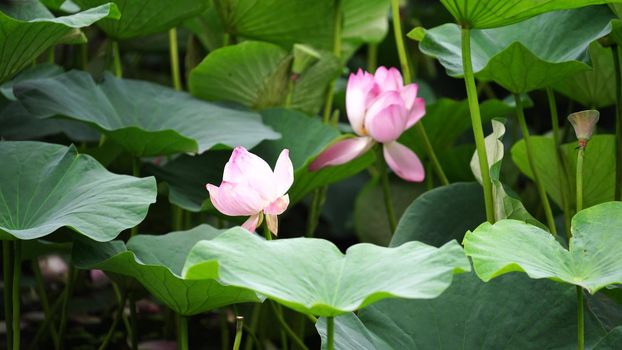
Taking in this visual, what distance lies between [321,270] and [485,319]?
0.82 feet

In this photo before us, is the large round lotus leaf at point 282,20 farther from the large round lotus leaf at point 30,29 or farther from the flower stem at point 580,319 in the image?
the flower stem at point 580,319

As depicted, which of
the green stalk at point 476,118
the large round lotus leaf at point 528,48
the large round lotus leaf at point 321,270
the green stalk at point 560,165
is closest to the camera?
the large round lotus leaf at point 321,270

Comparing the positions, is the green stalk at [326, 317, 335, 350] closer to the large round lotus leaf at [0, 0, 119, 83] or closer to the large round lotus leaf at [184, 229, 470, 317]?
the large round lotus leaf at [184, 229, 470, 317]

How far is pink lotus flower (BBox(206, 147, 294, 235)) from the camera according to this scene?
899 mm

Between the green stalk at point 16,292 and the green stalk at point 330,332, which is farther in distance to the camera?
the green stalk at point 16,292

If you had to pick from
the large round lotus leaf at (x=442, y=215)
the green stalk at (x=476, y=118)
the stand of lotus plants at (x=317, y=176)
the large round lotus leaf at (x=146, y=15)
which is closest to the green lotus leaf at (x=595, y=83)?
the stand of lotus plants at (x=317, y=176)

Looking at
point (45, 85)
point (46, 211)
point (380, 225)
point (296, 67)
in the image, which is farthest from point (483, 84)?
point (46, 211)

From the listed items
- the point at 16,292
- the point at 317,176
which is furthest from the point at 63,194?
the point at 317,176

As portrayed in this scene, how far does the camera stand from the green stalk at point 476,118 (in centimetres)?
101

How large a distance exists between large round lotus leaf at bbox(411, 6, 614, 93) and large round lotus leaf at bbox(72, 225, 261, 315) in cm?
38

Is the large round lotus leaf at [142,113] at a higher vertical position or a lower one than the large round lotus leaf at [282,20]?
lower

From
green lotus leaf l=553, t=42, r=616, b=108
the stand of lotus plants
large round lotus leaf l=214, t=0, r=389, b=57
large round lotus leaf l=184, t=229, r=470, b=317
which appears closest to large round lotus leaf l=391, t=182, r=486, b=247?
the stand of lotus plants

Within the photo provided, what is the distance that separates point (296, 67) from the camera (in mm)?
1521

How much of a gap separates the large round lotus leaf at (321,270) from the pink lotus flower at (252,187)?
0.36ft
